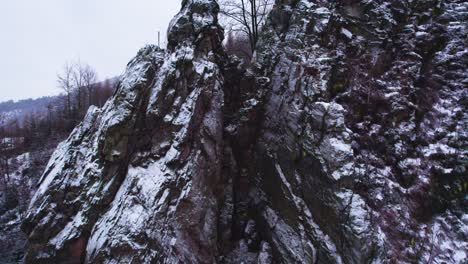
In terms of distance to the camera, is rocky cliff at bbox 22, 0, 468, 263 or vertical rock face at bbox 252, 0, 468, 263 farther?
rocky cliff at bbox 22, 0, 468, 263

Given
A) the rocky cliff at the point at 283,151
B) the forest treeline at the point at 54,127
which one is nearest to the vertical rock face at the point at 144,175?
the rocky cliff at the point at 283,151

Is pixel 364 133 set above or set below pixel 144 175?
above

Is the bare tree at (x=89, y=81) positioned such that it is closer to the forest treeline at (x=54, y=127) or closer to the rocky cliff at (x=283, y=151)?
the forest treeline at (x=54, y=127)

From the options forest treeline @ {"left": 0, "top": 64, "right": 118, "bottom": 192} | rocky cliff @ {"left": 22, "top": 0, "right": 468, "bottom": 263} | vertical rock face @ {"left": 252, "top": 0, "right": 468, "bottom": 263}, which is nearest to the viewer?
vertical rock face @ {"left": 252, "top": 0, "right": 468, "bottom": 263}

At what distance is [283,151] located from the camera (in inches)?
346

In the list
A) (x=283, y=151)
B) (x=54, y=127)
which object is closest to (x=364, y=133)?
(x=283, y=151)

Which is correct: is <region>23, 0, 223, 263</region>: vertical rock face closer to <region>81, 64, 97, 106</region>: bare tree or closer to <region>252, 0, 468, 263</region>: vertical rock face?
<region>252, 0, 468, 263</region>: vertical rock face

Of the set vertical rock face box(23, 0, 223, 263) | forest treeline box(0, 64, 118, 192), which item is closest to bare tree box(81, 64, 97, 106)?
forest treeline box(0, 64, 118, 192)

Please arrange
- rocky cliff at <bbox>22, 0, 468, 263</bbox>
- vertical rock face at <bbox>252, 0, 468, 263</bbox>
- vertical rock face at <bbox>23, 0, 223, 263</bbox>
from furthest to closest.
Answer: vertical rock face at <bbox>23, 0, 223, 263</bbox>, rocky cliff at <bbox>22, 0, 468, 263</bbox>, vertical rock face at <bbox>252, 0, 468, 263</bbox>

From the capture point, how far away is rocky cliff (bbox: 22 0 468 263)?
6.96 m

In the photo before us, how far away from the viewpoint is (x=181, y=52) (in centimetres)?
1043

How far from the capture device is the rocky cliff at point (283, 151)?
6.96 meters

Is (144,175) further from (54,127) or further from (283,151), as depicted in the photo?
(54,127)

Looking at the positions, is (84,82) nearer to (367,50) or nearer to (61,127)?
(61,127)
